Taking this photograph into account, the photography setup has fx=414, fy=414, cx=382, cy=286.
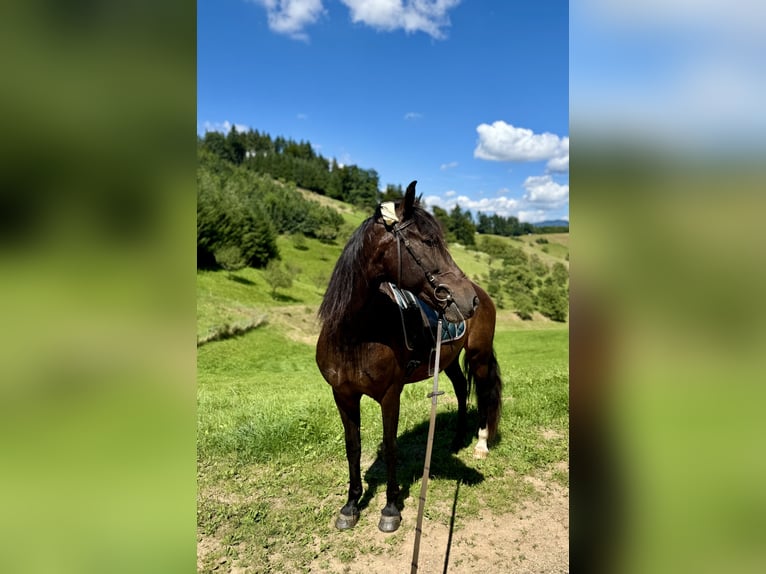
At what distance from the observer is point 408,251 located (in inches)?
126

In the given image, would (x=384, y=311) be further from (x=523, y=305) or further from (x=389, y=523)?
(x=523, y=305)

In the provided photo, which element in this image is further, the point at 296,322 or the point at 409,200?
the point at 296,322

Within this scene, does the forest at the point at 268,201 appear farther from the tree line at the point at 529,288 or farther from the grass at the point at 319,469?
the tree line at the point at 529,288

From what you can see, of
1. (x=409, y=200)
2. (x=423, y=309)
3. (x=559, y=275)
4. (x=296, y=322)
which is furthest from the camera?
(x=559, y=275)

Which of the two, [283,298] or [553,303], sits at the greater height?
[283,298]

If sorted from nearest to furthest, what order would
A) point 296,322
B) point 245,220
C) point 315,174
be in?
point 296,322, point 245,220, point 315,174

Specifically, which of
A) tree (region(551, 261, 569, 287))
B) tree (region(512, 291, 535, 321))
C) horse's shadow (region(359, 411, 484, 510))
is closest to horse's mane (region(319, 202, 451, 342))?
horse's shadow (region(359, 411, 484, 510))

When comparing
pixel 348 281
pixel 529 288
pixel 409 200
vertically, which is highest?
pixel 409 200

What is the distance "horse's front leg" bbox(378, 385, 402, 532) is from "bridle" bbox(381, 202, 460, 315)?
127 cm

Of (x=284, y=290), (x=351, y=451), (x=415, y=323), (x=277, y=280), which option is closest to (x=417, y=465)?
(x=351, y=451)

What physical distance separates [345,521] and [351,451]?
659 millimetres
